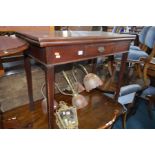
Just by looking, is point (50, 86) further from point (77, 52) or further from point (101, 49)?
point (101, 49)

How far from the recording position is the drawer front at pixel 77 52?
0.77m

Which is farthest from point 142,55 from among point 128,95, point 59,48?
point 59,48

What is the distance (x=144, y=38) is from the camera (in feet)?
7.36

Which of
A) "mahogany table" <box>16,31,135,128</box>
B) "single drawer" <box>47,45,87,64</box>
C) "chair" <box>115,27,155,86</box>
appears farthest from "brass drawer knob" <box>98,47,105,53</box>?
"chair" <box>115,27,155,86</box>

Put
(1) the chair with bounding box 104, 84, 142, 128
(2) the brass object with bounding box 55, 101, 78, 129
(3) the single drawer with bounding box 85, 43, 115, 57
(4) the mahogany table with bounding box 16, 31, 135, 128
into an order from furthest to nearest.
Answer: (1) the chair with bounding box 104, 84, 142, 128, (2) the brass object with bounding box 55, 101, 78, 129, (3) the single drawer with bounding box 85, 43, 115, 57, (4) the mahogany table with bounding box 16, 31, 135, 128

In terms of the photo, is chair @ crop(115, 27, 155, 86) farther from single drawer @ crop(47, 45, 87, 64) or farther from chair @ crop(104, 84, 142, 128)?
single drawer @ crop(47, 45, 87, 64)

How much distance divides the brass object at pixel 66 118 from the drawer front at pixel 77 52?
0.39 meters

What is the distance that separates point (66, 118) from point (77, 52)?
1.48ft

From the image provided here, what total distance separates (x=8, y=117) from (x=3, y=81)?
26 cm

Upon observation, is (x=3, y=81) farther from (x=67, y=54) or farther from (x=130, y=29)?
(x=130, y=29)

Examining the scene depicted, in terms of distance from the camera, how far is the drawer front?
0.77 metres

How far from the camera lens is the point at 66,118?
1049 millimetres

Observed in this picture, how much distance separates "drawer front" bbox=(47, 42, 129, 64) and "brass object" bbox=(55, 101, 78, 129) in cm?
39
